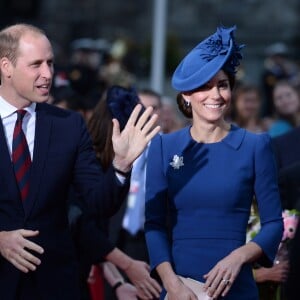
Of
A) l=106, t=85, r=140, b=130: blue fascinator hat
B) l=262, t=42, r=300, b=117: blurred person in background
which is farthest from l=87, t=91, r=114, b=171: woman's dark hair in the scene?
l=262, t=42, r=300, b=117: blurred person in background

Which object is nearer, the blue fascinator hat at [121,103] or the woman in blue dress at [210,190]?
the woman in blue dress at [210,190]

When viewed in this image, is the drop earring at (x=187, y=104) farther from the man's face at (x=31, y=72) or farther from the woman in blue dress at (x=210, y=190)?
the man's face at (x=31, y=72)

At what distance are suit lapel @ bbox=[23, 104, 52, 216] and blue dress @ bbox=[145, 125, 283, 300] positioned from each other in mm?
536

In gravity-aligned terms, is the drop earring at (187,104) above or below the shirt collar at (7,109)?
above

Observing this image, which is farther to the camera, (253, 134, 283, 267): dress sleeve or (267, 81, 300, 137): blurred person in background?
(267, 81, 300, 137): blurred person in background

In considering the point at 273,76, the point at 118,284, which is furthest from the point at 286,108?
the point at 273,76

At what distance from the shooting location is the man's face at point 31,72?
5.69m

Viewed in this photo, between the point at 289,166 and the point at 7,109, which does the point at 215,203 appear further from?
the point at 289,166

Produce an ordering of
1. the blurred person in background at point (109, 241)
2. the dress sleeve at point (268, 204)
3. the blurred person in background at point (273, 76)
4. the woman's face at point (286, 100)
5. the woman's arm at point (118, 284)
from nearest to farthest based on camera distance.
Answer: the dress sleeve at point (268, 204), the blurred person in background at point (109, 241), the woman's arm at point (118, 284), the woman's face at point (286, 100), the blurred person in background at point (273, 76)

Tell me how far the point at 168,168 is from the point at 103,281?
6.83 ft

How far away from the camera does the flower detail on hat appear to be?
5.47 m

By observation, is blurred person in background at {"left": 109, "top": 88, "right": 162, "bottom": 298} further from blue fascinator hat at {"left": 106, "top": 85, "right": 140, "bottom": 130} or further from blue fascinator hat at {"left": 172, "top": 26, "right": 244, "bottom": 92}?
blue fascinator hat at {"left": 172, "top": 26, "right": 244, "bottom": 92}

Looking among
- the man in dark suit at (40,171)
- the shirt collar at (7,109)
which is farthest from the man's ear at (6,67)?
the shirt collar at (7,109)

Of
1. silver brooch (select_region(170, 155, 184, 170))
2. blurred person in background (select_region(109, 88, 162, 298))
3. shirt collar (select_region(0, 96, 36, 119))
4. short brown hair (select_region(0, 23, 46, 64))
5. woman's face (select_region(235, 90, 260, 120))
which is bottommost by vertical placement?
blurred person in background (select_region(109, 88, 162, 298))
